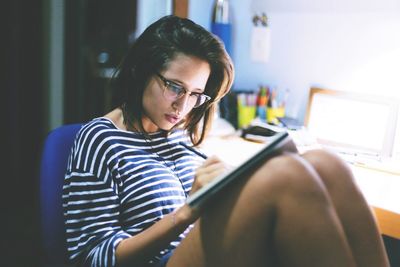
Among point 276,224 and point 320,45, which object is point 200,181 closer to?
point 276,224

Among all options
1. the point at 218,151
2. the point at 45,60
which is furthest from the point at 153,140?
the point at 45,60

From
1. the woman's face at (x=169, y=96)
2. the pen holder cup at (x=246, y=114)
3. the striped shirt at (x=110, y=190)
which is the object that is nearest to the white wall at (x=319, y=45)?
the pen holder cup at (x=246, y=114)

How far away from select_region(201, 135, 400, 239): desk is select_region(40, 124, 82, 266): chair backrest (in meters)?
0.51

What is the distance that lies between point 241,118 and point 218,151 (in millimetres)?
408

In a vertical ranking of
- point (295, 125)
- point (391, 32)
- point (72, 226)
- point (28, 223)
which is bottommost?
point (28, 223)

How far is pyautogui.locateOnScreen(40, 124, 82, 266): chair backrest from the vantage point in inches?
35.9

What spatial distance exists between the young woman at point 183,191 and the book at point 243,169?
0.07 ft

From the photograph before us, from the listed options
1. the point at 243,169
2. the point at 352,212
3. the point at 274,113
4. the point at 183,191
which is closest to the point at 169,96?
the point at 183,191

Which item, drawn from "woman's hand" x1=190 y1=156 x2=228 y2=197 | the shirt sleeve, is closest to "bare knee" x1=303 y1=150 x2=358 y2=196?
"woman's hand" x1=190 y1=156 x2=228 y2=197

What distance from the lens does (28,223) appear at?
221 centimetres

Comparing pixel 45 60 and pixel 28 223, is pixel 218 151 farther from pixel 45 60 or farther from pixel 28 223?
pixel 45 60

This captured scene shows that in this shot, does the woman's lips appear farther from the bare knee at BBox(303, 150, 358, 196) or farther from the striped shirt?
the bare knee at BBox(303, 150, 358, 196)

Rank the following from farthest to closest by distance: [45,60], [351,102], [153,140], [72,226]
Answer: [45,60]
[351,102]
[153,140]
[72,226]

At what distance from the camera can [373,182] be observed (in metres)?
1.16
